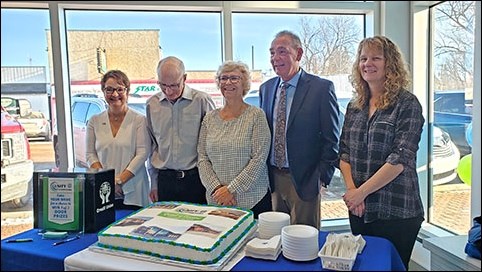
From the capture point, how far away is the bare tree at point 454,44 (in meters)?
2.33

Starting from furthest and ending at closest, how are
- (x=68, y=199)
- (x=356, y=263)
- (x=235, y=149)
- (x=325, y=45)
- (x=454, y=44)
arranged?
(x=325, y=45) < (x=454, y=44) < (x=235, y=149) < (x=68, y=199) < (x=356, y=263)

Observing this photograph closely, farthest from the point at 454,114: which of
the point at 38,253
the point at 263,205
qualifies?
the point at 38,253

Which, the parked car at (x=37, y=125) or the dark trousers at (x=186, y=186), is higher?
the parked car at (x=37, y=125)

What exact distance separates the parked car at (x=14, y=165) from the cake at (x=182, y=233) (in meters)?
0.43

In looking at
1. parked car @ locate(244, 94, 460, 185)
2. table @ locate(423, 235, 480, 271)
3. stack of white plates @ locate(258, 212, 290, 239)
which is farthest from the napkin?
parked car @ locate(244, 94, 460, 185)

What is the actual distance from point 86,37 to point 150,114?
0.81 meters

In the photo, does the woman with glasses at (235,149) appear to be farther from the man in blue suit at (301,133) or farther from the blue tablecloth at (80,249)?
the blue tablecloth at (80,249)

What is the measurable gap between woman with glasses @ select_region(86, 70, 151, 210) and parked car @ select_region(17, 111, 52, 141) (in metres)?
0.36

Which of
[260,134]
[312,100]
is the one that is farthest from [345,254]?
[312,100]

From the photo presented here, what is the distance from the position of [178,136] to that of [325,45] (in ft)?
3.72

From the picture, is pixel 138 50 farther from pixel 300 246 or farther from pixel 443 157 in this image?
pixel 443 157

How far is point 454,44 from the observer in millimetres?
2443

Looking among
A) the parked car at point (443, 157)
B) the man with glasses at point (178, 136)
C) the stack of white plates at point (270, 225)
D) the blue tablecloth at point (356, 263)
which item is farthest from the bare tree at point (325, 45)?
the blue tablecloth at point (356, 263)

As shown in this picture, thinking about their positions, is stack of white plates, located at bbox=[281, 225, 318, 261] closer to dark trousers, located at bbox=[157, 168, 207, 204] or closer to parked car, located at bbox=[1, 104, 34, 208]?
dark trousers, located at bbox=[157, 168, 207, 204]
